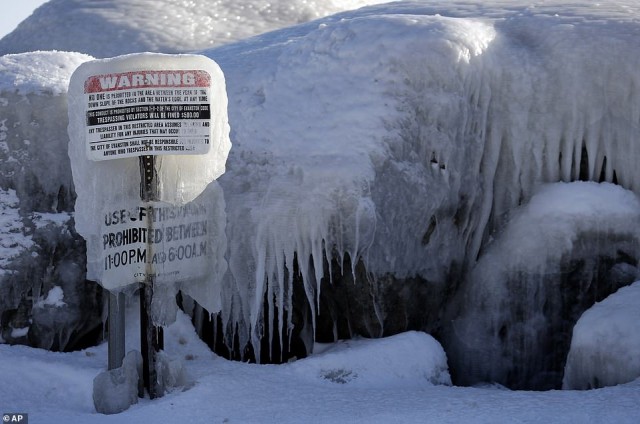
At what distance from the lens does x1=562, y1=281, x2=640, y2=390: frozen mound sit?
21.4 ft

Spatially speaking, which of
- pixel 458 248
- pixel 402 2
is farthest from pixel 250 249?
pixel 402 2

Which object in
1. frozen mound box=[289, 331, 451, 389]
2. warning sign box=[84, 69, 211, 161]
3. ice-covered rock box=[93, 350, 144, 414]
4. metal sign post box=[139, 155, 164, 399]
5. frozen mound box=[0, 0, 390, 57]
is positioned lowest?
frozen mound box=[289, 331, 451, 389]

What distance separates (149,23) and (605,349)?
6.15 metres

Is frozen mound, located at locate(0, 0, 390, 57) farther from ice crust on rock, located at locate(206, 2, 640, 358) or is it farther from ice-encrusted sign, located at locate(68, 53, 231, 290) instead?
ice-encrusted sign, located at locate(68, 53, 231, 290)

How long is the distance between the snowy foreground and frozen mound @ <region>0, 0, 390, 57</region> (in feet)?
13.6

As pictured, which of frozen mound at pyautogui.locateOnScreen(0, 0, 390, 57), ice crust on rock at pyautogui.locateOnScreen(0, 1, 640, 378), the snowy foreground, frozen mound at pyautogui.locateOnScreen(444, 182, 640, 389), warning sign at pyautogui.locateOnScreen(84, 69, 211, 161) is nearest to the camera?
the snowy foreground

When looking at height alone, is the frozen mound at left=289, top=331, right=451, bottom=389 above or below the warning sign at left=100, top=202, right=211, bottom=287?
below

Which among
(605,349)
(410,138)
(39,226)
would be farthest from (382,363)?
(39,226)

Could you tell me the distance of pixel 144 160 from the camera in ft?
20.0

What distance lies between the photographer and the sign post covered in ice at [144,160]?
236 inches

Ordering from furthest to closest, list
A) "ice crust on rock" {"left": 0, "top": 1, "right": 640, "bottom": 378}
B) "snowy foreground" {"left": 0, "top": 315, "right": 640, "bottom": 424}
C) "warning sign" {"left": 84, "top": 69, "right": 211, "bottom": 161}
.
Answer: "ice crust on rock" {"left": 0, "top": 1, "right": 640, "bottom": 378} → "warning sign" {"left": 84, "top": 69, "right": 211, "bottom": 161} → "snowy foreground" {"left": 0, "top": 315, "right": 640, "bottom": 424}

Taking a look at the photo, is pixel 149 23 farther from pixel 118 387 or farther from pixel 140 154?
pixel 118 387

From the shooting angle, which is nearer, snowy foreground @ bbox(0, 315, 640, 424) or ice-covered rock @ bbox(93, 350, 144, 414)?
snowy foreground @ bbox(0, 315, 640, 424)

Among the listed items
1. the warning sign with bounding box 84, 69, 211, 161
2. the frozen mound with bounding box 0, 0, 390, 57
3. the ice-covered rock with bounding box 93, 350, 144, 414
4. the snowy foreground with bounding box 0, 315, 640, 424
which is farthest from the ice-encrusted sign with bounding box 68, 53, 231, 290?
the frozen mound with bounding box 0, 0, 390, 57
